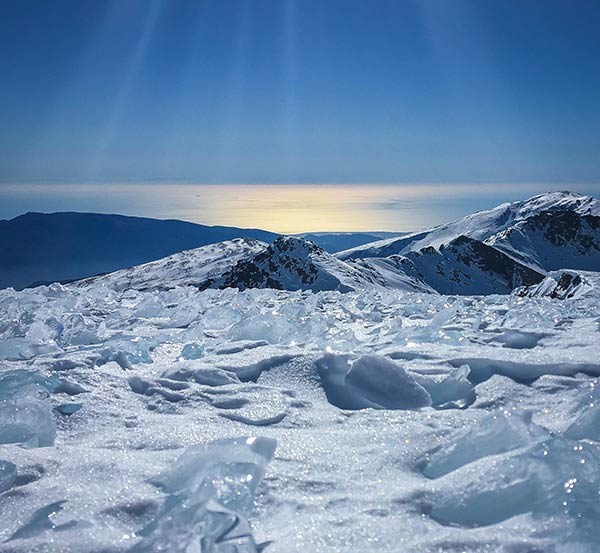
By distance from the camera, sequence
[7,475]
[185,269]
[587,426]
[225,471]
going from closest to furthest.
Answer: [225,471] → [7,475] → [587,426] → [185,269]

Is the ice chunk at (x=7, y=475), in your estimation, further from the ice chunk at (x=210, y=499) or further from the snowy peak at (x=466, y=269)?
the snowy peak at (x=466, y=269)

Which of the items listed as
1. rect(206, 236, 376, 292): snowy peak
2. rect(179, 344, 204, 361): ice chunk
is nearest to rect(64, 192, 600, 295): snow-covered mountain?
rect(206, 236, 376, 292): snowy peak

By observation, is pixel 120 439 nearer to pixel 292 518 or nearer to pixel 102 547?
pixel 102 547

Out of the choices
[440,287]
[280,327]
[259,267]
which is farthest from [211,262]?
[280,327]

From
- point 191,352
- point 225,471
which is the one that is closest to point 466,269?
point 191,352

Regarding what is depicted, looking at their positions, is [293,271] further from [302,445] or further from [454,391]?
[302,445]

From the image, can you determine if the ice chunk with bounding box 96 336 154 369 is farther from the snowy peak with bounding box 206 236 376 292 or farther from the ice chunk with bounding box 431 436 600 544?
the snowy peak with bounding box 206 236 376 292
